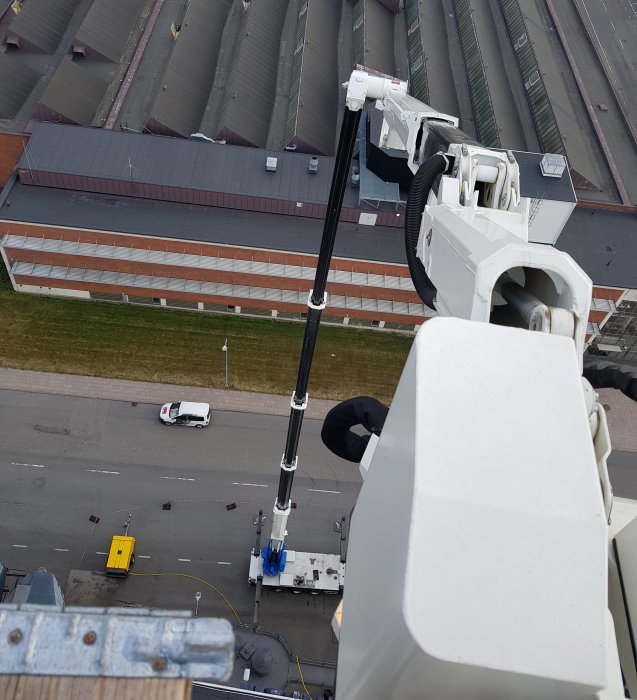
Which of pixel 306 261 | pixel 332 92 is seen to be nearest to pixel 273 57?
pixel 332 92

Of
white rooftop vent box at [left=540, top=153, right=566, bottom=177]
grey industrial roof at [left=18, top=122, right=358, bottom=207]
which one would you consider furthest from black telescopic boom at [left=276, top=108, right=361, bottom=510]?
white rooftop vent box at [left=540, top=153, right=566, bottom=177]

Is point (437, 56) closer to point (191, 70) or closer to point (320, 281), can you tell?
point (191, 70)

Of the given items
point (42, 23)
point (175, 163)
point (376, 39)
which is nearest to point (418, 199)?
point (175, 163)

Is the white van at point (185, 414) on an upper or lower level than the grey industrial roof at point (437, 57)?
lower

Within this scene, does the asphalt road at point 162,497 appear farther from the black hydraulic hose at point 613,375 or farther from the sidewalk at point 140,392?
the black hydraulic hose at point 613,375

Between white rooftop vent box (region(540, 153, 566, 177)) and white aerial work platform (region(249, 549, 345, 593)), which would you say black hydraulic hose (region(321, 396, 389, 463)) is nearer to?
white aerial work platform (region(249, 549, 345, 593))

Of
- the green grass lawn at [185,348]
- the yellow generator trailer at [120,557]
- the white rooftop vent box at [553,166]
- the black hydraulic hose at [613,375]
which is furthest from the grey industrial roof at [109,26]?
the black hydraulic hose at [613,375]
